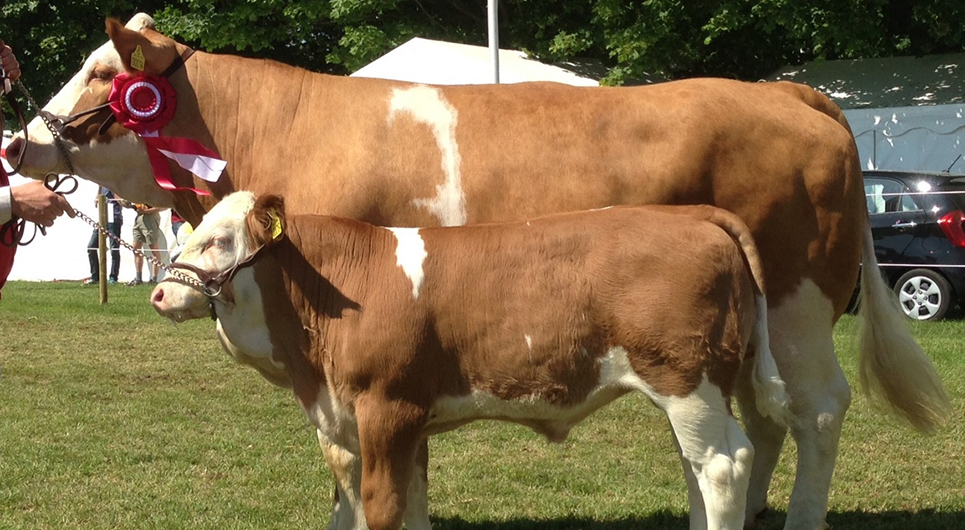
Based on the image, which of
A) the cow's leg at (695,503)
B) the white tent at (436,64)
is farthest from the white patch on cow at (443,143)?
the white tent at (436,64)

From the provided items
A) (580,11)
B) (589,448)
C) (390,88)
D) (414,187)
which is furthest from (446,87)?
(580,11)

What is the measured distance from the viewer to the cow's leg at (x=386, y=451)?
12.3 ft

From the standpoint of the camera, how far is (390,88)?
4.55 meters

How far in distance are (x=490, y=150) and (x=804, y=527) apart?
2043mm

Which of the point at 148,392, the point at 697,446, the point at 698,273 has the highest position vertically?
the point at 698,273

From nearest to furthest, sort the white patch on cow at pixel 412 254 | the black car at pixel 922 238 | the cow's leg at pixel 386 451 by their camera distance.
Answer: the cow's leg at pixel 386 451 < the white patch on cow at pixel 412 254 < the black car at pixel 922 238

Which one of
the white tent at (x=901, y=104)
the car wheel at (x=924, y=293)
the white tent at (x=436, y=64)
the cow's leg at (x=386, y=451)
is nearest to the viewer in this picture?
the cow's leg at (x=386, y=451)

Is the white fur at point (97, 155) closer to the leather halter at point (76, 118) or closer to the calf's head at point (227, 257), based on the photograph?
the leather halter at point (76, 118)

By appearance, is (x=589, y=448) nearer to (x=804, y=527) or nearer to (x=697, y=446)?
(x=804, y=527)

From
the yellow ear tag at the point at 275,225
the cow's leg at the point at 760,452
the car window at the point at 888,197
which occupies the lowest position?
the cow's leg at the point at 760,452

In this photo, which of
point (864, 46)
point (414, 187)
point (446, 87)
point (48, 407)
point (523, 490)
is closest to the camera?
point (414, 187)

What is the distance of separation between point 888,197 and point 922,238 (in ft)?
2.10

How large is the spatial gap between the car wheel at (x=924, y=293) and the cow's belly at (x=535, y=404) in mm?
10104

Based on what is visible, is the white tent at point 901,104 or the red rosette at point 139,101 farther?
the white tent at point 901,104
